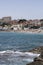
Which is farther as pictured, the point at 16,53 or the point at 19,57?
the point at 16,53

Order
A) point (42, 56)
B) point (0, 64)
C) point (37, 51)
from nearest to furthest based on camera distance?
point (42, 56), point (0, 64), point (37, 51)

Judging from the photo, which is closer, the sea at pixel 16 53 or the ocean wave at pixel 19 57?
the sea at pixel 16 53

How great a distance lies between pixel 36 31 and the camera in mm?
191500

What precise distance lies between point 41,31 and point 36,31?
4.04 metres

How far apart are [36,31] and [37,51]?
165 meters

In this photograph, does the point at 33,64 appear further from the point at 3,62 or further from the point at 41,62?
the point at 3,62

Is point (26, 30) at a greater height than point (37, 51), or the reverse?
point (37, 51)

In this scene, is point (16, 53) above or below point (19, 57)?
below

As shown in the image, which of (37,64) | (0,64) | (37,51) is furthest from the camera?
(37,51)

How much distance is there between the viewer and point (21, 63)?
20.2 meters

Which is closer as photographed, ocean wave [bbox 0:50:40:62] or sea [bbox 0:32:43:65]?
sea [bbox 0:32:43:65]

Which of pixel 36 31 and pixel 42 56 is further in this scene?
pixel 36 31

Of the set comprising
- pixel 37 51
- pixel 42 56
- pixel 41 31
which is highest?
pixel 42 56

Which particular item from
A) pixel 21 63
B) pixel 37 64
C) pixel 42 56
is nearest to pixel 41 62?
pixel 37 64
